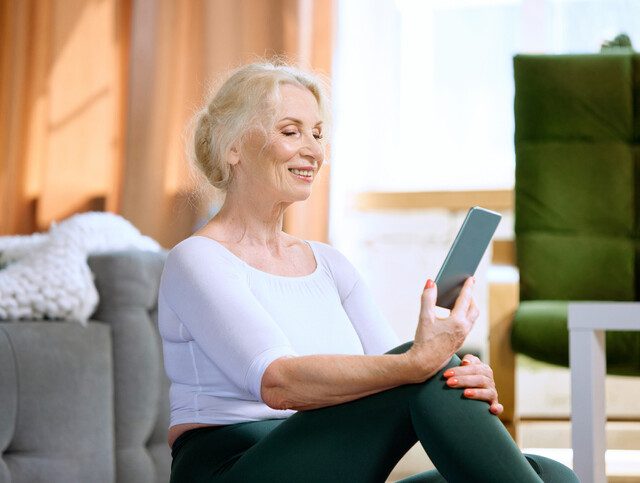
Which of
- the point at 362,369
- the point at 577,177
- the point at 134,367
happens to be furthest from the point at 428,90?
the point at 362,369

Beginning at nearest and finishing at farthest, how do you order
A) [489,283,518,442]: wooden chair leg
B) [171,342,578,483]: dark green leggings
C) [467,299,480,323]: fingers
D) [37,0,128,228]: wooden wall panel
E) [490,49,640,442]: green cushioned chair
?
1. [171,342,578,483]: dark green leggings
2. [467,299,480,323]: fingers
3. [489,283,518,442]: wooden chair leg
4. [490,49,640,442]: green cushioned chair
5. [37,0,128,228]: wooden wall panel

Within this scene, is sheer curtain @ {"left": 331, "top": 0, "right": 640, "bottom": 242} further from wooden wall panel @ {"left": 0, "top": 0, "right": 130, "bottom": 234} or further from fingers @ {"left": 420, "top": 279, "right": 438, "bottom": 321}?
fingers @ {"left": 420, "top": 279, "right": 438, "bottom": 321}

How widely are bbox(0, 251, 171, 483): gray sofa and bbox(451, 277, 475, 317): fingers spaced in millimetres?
789

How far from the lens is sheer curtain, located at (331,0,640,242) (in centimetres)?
298

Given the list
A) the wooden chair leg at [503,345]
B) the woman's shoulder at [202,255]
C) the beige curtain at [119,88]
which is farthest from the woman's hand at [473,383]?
the beige curtain at [119,88]

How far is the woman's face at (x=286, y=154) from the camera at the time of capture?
47.7 inches

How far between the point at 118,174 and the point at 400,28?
1130mm

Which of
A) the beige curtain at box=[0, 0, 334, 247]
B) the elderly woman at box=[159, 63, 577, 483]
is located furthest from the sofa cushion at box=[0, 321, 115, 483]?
the beige curtain at box=[0, 0, 334, 247]

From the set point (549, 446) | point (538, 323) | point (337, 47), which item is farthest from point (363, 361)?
point (337, 47)

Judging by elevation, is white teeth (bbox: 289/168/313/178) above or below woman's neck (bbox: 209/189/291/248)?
above

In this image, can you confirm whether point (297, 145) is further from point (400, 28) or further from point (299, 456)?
point (400, 28)

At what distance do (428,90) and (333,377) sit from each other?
2.22 metres

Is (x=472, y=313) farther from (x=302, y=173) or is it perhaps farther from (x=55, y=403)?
(x=55, y=403)

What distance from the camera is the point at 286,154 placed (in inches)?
47.4
